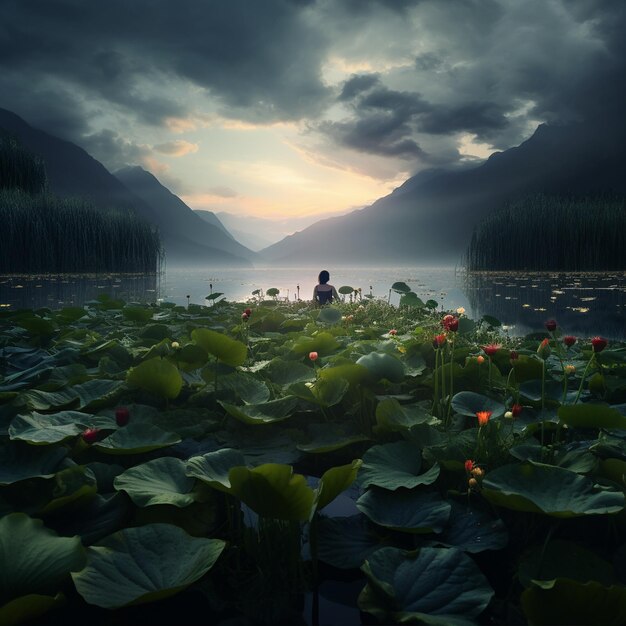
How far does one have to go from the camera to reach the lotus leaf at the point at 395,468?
152cm

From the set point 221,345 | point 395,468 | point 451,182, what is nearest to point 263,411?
point 221,345

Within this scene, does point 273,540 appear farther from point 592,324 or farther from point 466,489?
point 592,324

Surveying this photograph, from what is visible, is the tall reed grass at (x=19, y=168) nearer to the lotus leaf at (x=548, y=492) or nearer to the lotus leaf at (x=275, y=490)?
the lotus leaf at (x=275, y=490)

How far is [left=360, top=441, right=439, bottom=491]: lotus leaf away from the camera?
1.52 m

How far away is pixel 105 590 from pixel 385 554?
0.64m

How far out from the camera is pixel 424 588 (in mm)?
1145

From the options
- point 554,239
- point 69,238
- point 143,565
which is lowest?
point 143,565

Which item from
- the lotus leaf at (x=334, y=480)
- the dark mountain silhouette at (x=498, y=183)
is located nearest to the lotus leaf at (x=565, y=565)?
the lotus leaf at (x=334, y=480)

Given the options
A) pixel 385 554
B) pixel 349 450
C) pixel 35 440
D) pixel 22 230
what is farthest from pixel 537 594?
pixel 22 230

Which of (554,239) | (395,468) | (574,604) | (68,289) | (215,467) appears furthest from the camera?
(554,239)

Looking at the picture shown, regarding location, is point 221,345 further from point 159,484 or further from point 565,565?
point 565,565

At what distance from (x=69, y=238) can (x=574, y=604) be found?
22412 mm

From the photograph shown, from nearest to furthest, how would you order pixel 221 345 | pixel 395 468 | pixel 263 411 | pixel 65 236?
pixel 395 468
pixel 263 411
pixel 221 345
pixel 65 236

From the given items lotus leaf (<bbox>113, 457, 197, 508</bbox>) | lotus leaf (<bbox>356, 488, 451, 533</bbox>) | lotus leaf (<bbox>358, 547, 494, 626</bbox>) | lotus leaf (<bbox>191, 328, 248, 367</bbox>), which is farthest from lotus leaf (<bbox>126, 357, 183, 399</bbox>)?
lotus leaf (<bbox>358, 547, 494, 626</bbox>)
